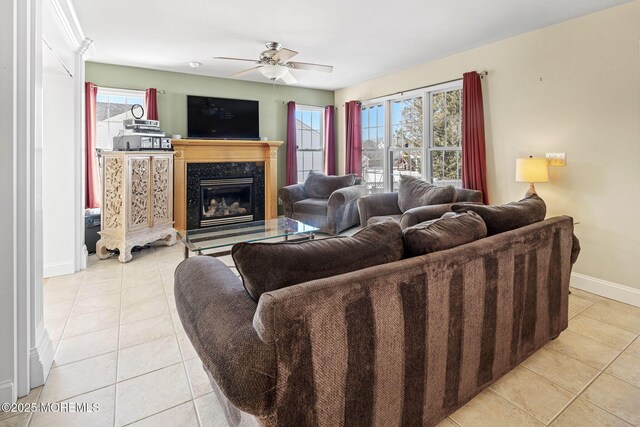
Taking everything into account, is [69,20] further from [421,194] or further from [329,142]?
[329,142]

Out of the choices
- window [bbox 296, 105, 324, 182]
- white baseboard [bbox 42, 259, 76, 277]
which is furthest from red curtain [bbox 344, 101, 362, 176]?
white baseboard [bbox 42, 259, 76, 277]

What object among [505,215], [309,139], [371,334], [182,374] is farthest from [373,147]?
[371,334]

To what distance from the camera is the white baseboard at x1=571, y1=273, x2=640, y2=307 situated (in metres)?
2.91

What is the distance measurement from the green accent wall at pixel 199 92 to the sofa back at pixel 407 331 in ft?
15.8

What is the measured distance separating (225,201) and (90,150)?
1.91 m

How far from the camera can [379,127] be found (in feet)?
18.7

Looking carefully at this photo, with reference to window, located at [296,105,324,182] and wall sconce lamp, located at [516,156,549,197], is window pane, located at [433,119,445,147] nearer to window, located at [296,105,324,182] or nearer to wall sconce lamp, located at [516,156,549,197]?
wall sconce lamp, located at [516,156,549,197]

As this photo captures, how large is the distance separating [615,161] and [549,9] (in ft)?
4.73

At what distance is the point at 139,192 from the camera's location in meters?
4.13

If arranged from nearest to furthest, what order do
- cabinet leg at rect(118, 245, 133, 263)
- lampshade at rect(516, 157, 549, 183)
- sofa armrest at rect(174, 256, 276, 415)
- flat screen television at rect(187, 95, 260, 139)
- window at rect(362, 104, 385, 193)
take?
sofa armrest at rect(174, 256, 276, 415)
lampshade at rect(516, 157, 549, 183)
cabinet leg at rect(118, 245, 133, 263)
flat screen television at rect(187, 95, 260, 139)
window at rect(362, 104, 385, 193)

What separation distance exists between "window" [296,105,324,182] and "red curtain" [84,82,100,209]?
3.14 m

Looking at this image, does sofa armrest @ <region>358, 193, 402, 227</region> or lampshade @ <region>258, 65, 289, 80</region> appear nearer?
lampshade @ <region>258, 65, 289, 80</region>

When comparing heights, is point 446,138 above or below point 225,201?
above

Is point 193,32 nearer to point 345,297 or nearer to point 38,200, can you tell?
point 38,200
